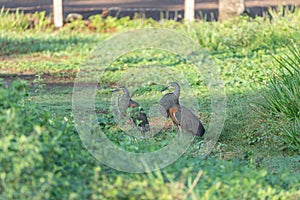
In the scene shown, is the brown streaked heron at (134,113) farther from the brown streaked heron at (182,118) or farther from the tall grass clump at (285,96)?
the tall grass clump at (285,96)

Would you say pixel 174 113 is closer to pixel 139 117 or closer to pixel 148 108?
pixel 139 117

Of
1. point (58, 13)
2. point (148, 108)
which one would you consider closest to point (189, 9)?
point (58, 13)

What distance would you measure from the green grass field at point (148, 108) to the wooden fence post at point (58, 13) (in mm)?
173

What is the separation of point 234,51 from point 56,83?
10.4 feet

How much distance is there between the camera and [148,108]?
8172 mm

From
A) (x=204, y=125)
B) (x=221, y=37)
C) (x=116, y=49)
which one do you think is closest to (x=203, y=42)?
(x=221, y=37)

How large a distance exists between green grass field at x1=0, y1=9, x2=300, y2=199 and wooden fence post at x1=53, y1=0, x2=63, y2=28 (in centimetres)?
17

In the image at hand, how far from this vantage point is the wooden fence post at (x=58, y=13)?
13.8m

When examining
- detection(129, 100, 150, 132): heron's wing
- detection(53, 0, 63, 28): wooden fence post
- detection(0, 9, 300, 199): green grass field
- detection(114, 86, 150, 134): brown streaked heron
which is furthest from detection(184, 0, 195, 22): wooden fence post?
detection(129, 100, 150, 132): heron's wing

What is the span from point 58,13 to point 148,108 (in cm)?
618

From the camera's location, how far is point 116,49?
12.5 m

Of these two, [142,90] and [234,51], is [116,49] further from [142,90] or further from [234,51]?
[142,90]

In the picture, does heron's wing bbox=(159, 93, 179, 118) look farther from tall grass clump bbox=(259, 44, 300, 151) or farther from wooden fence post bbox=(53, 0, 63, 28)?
wooden fence post bbox=(53, 0, 63, 28)

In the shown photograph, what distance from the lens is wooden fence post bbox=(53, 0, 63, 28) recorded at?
1378 cm
